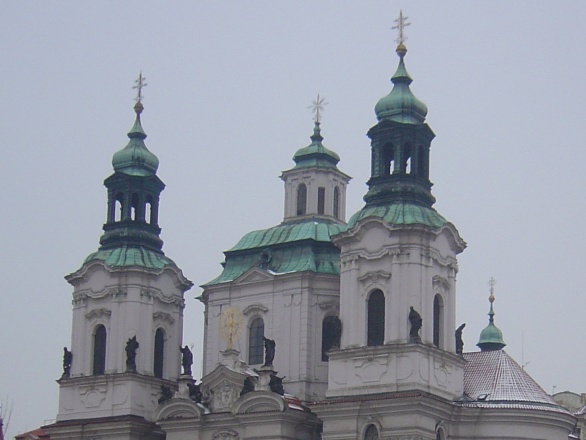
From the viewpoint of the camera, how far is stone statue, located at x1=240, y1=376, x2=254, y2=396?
55.5m

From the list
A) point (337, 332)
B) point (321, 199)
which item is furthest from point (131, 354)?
point (321, 199)

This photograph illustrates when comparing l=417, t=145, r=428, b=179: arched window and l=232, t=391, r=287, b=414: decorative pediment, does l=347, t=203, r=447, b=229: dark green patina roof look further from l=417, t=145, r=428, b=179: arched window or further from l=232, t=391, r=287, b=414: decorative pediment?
l=232, t=391, r=287, b=414: decorative pediment

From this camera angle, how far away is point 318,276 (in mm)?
58750

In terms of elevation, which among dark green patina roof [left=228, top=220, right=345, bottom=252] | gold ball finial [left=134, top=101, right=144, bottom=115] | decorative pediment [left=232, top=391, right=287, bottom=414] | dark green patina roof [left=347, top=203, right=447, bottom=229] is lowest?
decorative pediment [left=232, top=391, right=287, bottom=414]

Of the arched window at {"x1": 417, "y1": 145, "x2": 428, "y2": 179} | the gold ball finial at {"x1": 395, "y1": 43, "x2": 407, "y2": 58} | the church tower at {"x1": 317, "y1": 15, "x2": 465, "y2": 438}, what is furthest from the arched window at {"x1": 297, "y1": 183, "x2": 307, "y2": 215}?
the gold ball finial at {"x1": 395, "y1": 43, "x2": 407, "y2": 58}

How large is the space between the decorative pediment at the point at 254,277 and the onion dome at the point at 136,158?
6.81 m

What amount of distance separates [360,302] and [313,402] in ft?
14.5

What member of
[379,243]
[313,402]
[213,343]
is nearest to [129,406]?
[213,343]

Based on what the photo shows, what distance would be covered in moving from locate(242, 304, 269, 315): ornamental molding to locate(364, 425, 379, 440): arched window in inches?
354

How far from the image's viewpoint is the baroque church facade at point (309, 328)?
53094 mm

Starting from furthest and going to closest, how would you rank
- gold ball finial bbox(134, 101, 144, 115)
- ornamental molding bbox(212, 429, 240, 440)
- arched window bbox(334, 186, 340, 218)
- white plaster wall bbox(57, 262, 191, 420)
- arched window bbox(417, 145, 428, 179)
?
gold ball finial bbox(134, 101, 144, 115)
arched window bbox(334, 186, 340, 218)
white plaster wall bbox(57, 262, 191, 420)
arched window bbox(417, 145, 428, 179)
ornamental molding bbox(212, 429, 240, 440)

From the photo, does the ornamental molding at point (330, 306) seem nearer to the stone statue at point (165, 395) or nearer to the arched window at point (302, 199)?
the arched window at point (302, 199)

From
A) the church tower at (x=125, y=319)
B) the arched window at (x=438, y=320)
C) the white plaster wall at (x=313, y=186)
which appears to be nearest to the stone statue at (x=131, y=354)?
the church tower at (x=125, y=319)

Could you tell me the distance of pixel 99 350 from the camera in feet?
202
